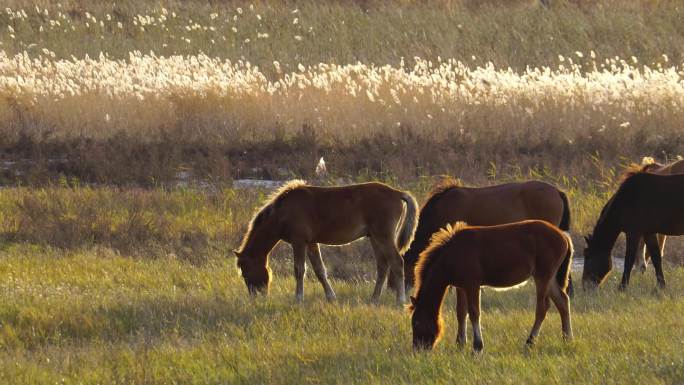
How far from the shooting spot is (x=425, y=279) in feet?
27.4

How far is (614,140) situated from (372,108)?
Result: 15.2 feet

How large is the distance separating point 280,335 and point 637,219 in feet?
13.1

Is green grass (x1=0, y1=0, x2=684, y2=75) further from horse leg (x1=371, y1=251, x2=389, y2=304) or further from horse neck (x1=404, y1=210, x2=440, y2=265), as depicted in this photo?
horse leg (x1=371, y1=251, x2=389, y2=304)

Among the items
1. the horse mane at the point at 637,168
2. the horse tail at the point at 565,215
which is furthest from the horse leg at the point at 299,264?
the horse mane at the point at 637,168

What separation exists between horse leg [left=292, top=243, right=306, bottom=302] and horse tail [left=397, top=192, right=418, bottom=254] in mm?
867

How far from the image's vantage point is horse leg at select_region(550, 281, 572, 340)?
28.9 feet

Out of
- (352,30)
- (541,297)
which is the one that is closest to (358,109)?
(541,297)

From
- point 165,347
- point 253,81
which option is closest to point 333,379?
point 165,347

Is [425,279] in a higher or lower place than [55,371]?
higher

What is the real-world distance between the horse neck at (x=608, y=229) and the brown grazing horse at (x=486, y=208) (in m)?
0.61

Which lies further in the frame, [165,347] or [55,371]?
[165,347]

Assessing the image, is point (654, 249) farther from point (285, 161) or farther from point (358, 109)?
point (358, 109)

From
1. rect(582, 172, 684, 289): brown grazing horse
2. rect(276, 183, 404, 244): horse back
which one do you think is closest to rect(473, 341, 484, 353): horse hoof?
rect(276, 183, 404, 244): horse back

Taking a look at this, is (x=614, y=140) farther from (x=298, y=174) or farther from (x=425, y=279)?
(x=425, y=279)
